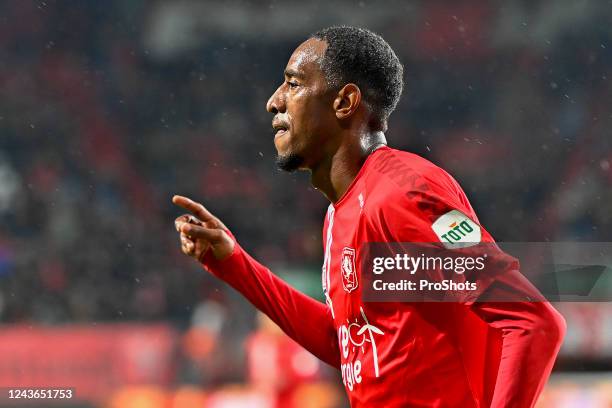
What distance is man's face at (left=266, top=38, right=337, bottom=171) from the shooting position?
262cm

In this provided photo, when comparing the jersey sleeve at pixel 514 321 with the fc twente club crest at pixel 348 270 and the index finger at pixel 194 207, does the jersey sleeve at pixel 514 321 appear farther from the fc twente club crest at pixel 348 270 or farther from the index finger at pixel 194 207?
the index finger at pixel 194 207

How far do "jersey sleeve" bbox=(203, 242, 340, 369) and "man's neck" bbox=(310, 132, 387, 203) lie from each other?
0.39 metres

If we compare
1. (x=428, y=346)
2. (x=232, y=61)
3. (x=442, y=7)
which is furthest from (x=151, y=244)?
(x=428, y=346)

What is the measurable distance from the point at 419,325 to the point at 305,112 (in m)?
0.74

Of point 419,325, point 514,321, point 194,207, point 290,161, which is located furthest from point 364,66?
point 514,321

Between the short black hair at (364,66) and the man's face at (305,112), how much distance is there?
0.03 m

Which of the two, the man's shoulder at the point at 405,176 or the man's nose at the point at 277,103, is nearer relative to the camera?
the man's shoulder at the point at 405,176

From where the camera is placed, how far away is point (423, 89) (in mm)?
13633

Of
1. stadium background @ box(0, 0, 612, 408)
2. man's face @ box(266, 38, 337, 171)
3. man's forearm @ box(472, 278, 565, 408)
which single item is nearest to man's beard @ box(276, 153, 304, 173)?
man's face @ box(266, 38, 337, 171)

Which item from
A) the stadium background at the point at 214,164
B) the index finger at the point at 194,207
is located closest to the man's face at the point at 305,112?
the index finger at the point at 194,207

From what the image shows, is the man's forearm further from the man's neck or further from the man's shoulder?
the man's neck

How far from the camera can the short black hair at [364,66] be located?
103 inches

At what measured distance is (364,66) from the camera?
2.64 meters

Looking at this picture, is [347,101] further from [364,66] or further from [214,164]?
[214,164]
